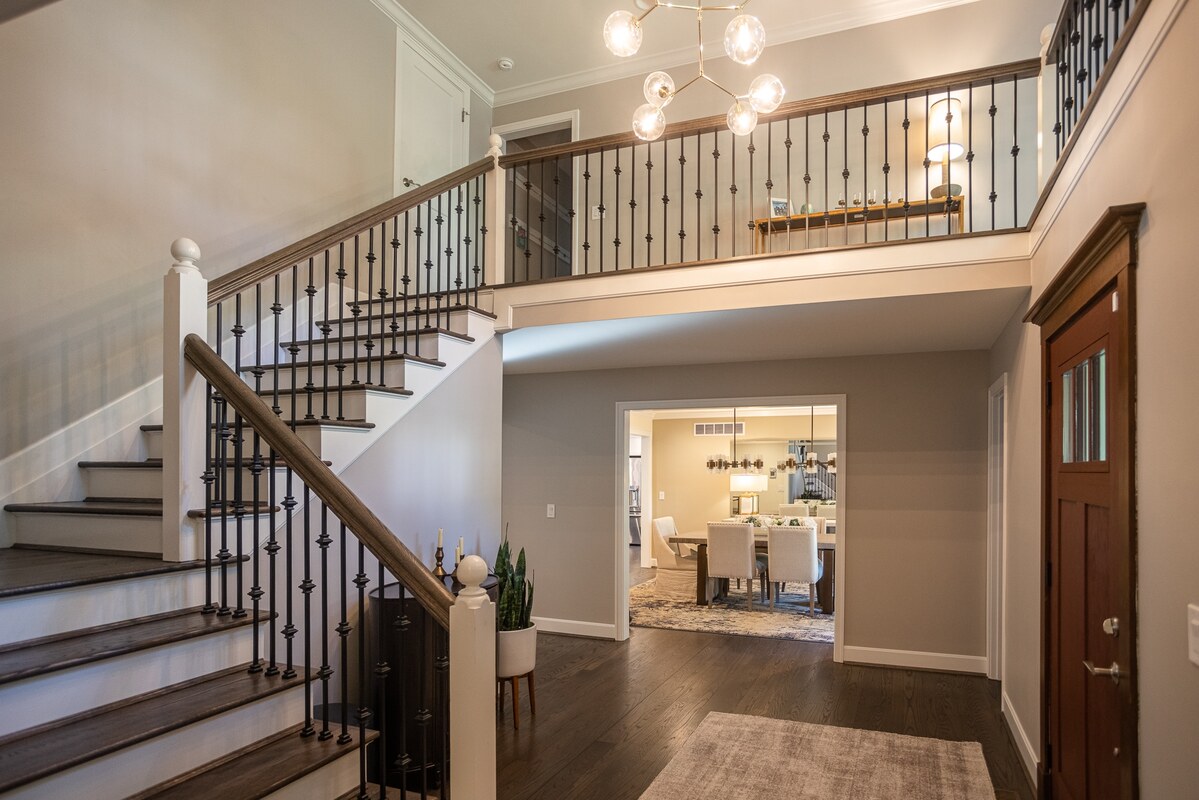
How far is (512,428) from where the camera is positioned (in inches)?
266

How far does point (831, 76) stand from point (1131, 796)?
18.1 feet

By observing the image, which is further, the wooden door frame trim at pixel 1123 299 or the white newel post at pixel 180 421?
the white newel post at pixel 180 421

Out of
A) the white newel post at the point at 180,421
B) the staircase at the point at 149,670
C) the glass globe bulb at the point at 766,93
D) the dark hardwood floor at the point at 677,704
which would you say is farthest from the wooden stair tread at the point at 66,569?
the glass globe bulb at the point at 766,93

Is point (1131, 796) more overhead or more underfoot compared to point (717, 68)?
more underfoot

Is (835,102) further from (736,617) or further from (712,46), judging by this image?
(736,617)

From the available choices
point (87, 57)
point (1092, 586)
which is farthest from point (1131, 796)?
point (87, 57)

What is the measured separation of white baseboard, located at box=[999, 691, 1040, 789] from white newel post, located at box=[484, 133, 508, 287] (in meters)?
3.77

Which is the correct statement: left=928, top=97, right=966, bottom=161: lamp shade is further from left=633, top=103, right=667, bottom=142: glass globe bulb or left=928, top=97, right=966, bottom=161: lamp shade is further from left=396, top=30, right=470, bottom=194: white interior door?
left=396, top=30, right=470, bottom=194: white interior door

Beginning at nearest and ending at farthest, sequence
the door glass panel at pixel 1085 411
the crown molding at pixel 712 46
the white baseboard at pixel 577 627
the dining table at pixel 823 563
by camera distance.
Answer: the door glass panel at pixel 1085 411, the crown molding at pixel 712 46, the white baseboard at pixel 577 627, the dining table at pixel 823 563

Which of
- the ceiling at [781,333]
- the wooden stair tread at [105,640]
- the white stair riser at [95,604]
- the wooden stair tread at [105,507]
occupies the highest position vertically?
the ceiling at [781,333]

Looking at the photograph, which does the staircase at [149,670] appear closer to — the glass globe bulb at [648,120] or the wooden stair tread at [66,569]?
the wooden stair tread at [66,569]

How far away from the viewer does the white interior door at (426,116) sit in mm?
5969

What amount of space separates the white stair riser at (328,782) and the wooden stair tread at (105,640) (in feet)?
1.80

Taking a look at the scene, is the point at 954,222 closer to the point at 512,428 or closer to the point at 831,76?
the point at 831,76
